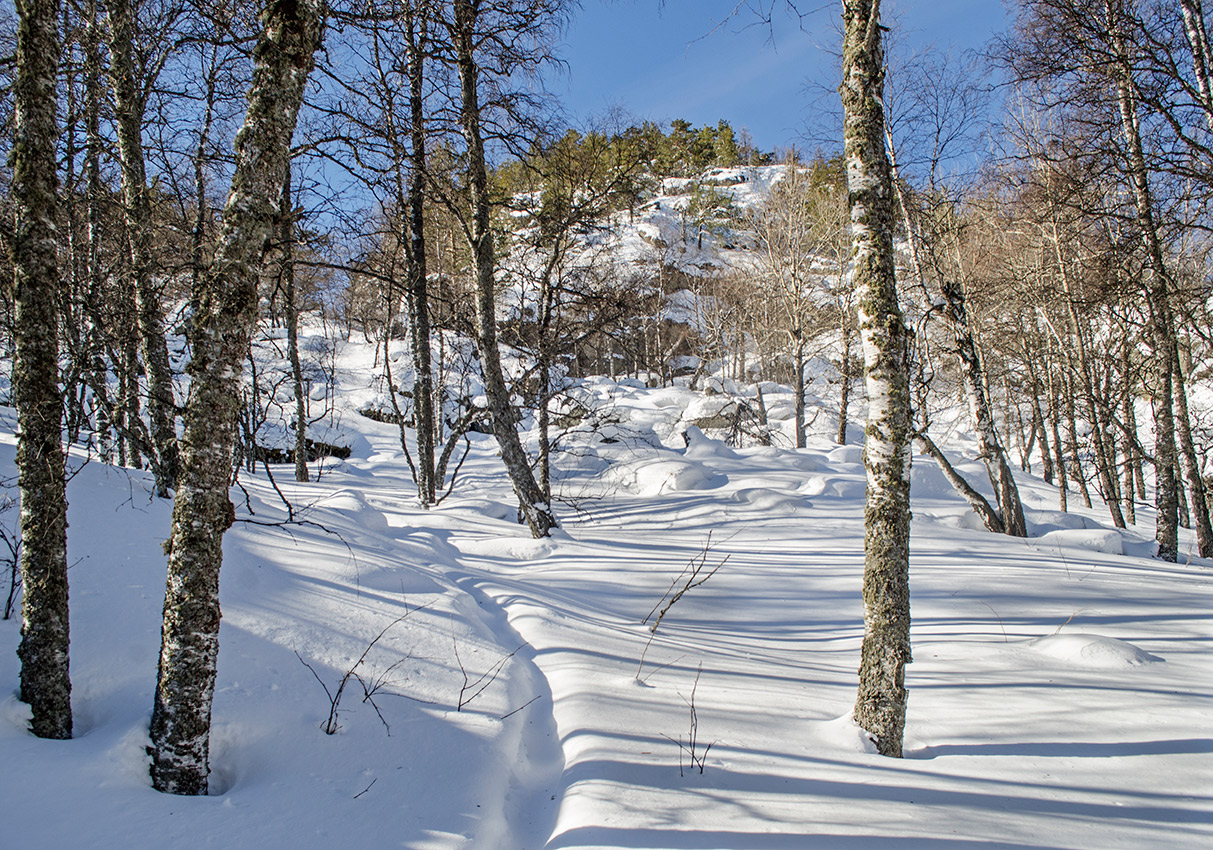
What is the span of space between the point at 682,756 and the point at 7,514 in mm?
5165

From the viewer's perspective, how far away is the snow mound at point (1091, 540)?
311 inches

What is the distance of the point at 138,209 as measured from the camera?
6.09 meters

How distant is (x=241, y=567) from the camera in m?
4.49

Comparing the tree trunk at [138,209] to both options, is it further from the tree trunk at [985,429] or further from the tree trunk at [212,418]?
the tree trunk at [985,429]

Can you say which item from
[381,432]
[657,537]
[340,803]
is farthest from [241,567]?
[381,432]

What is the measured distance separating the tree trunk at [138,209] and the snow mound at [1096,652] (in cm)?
818

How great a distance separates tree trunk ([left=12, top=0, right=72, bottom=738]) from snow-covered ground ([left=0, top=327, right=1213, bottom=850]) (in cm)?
26

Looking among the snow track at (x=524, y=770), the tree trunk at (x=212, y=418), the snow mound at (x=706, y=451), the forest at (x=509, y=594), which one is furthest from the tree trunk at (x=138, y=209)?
the snow mound at (x=706, y=451)

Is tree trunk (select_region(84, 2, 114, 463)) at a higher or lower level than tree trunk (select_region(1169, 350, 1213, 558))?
higher

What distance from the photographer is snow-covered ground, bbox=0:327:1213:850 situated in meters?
2.44

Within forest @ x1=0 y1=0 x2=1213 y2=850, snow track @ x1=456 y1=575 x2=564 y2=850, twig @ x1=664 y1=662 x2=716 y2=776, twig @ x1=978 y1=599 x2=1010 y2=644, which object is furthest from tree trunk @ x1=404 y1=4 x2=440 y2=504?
twig @ x1=978 y1=599 x2=1010 y2=644

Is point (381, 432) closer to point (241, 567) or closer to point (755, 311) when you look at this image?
point (241, 567)

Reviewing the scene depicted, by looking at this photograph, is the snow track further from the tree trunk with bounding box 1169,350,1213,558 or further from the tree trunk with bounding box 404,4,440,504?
the tree trunk with bounding box 1169,350,1213,558

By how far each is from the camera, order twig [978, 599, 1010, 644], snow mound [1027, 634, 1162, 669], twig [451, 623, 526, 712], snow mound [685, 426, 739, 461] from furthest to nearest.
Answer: snow mound [685, 426, 739, 461], twig [978, 599, 1010, 644], snow mound [1027, 634, 1162, 669], twig [451, 623, 526, 712]
